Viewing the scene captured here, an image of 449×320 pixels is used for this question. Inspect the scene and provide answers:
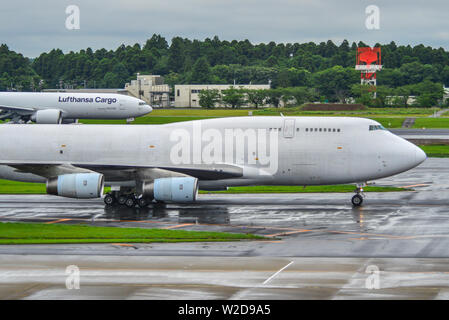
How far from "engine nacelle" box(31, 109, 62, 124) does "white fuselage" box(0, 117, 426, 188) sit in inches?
1824

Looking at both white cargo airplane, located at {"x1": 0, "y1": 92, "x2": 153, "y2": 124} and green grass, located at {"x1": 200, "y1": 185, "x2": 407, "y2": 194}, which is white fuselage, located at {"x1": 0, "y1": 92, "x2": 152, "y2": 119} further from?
green grass, located at {"x1": 200, "y1": 185, "x2": 407, "y2": 194}

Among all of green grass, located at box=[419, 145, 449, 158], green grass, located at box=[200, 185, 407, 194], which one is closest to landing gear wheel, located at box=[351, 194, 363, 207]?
green grass, located at box=[200, 185, 407, 194]

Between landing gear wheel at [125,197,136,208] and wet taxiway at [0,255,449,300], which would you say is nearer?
wet taxiway at [0,255,449,300]

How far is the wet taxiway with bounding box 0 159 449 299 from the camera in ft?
62.4

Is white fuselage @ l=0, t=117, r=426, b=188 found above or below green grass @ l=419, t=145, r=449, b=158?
above

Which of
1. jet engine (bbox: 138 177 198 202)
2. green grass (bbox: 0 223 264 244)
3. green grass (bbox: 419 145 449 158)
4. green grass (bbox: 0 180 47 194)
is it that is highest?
jet engine (bbox: 138 177 198 202)

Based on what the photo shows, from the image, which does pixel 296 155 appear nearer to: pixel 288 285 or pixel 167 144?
pixel 167 144

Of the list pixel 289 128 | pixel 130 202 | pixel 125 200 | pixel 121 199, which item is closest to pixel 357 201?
pixel 289 128

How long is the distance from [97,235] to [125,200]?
8875 millimetres

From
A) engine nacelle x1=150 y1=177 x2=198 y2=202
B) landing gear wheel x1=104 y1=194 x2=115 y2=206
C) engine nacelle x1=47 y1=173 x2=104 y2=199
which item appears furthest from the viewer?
landing gear wheel x1=104 y1=194 x2=115 y2=206

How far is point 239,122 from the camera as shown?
119 ft

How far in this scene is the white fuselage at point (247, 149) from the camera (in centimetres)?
3553

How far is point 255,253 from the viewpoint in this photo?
24.1m

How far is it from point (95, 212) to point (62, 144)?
172 inches
